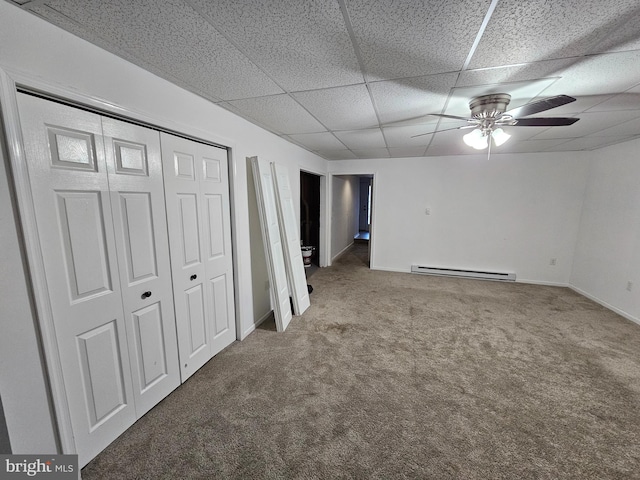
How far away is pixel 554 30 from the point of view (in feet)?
3.93

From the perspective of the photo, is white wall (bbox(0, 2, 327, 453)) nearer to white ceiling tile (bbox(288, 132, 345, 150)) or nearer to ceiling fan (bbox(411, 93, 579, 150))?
white ceiling tile (bbox(288, 132, 345, 150))

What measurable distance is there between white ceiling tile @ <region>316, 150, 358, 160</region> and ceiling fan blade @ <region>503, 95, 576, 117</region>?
2634mm

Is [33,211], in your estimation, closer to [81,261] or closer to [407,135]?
[81,261]

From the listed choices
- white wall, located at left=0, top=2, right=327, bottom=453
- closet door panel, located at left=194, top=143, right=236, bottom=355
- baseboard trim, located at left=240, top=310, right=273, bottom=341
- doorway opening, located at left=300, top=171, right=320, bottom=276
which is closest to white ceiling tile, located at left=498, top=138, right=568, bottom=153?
doorway opening, located at left=300, top=171, right=320, bottom=276

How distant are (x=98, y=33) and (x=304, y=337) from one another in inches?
108

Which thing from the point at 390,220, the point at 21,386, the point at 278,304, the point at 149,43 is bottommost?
the point at 278,304

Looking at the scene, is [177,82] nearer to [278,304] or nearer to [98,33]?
[98,33]

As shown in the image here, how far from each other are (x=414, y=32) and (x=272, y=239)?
221 centimetres

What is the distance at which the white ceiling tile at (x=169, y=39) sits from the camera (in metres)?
1.07

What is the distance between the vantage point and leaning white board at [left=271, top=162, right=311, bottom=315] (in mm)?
3100

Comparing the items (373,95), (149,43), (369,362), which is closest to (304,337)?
(369,362)

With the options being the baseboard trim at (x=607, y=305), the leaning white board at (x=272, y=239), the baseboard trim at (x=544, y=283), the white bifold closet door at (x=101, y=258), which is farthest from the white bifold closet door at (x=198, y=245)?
the baseboard trim at (x=544, y=283)

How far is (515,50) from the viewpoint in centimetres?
137

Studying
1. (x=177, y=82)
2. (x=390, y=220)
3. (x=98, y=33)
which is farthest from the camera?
(x=390, y=220)
